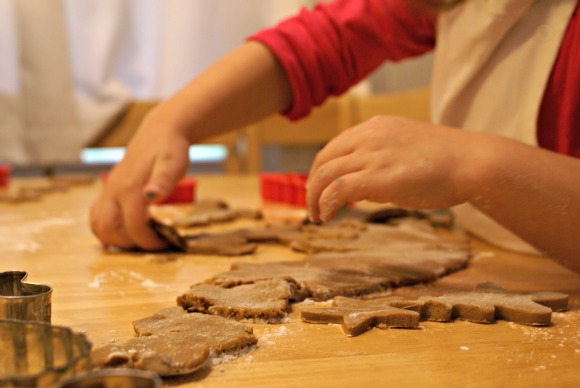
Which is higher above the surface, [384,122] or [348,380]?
[384,122]

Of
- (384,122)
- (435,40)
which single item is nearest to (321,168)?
(384,122)

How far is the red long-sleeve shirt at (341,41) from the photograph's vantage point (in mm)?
1031

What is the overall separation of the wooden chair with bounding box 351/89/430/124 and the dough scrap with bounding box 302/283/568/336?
1.47 m

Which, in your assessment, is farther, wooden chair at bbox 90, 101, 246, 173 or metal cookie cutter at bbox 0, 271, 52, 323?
wooden chair at bbox 90, 101, 246, 173

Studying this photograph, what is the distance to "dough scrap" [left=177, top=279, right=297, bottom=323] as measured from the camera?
535 mm

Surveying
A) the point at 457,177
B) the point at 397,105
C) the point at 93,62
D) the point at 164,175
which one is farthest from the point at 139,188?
the point at 93,62

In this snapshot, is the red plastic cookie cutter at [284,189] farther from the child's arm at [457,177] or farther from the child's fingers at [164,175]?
the child's arm at [457,177]

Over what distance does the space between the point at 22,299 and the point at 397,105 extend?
1827 mm

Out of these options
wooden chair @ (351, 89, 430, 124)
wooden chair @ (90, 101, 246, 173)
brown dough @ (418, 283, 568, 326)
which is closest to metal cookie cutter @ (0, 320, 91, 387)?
brown dough @ (418, 283, 568, 326)

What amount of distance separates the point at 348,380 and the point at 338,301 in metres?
0.16

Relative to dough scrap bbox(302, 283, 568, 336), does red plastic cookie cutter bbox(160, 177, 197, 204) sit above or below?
above

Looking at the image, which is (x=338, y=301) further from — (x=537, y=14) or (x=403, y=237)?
(x=537, y=14)

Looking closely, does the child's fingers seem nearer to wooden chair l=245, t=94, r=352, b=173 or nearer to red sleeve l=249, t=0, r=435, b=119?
red sleeve l=249, t=0, r=435, b=119

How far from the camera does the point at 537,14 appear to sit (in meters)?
0.85
